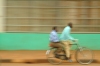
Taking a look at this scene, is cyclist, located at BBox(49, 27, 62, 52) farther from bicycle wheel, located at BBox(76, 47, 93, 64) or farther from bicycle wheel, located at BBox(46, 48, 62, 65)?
bicycle wheel, located at BBox(76, 47, 93, 64)

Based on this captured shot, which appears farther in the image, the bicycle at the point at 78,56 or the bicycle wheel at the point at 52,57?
the bicycle wheel at the point at 52,57

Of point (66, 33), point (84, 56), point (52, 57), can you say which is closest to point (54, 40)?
point (66, 33)

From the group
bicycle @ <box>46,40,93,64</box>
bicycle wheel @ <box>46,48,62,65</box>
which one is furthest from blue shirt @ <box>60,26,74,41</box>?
bicycle wheel @ <box>46,48,62,65</box>

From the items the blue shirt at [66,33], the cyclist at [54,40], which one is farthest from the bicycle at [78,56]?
the blue shirt at [66,33]

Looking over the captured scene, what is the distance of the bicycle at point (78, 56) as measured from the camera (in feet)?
34.3

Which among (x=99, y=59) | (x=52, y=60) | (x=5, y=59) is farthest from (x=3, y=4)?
(x=99, y=59)

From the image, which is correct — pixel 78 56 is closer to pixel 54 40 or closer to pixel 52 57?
pixel 52 57

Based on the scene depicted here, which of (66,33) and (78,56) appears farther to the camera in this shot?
(78,56)

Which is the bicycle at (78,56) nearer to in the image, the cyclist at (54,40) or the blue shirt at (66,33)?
the cyclist at (54,40)

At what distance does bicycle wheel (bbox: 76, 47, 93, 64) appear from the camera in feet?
34.2

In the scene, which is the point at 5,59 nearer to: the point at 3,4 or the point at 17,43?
the point at 17,43

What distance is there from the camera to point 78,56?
10594mm

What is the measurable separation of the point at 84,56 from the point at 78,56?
239 mm

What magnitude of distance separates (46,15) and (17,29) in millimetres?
1695
